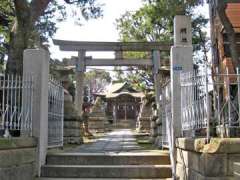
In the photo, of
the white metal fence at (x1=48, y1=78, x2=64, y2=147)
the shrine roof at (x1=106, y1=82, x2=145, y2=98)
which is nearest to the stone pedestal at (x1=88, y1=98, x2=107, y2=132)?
the shrine roof at (x1=106, y1=82, x2=145, y2=98)

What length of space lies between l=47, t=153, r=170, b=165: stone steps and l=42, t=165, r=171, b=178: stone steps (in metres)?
0.38

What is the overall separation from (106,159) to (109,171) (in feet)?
2.11

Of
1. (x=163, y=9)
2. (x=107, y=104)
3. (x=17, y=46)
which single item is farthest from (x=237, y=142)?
(x=107, y=104)

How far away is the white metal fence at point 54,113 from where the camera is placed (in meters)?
10.9

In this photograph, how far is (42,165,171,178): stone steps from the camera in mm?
9164

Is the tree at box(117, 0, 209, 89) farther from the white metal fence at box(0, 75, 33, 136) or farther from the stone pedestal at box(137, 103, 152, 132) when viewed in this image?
the white metal fence at box(0, 75, 33, 136)

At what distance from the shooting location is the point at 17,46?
11953 mm

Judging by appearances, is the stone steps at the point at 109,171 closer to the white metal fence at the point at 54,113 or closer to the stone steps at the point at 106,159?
the stone steps at the point at 106,159

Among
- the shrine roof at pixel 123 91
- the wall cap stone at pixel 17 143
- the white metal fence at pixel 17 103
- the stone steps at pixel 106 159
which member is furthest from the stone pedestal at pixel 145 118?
the shrine roof at pixel 123 91

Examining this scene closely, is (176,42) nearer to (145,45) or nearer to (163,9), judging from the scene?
(163,9)

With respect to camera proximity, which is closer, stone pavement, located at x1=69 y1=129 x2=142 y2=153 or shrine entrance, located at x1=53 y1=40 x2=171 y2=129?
stone pavement, located at x1=69 y1=129 x2=142 y2=153

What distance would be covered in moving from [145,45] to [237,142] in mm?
16533

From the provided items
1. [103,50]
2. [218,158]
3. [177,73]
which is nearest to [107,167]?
[177,73]

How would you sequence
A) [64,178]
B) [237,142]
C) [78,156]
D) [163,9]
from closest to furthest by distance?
[237,142]
[64,178]
[78,156]
[163,9]
